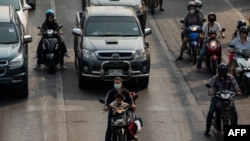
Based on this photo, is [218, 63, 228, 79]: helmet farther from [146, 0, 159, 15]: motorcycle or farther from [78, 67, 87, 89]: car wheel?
[146, 0, 159, 15]: motorcycle

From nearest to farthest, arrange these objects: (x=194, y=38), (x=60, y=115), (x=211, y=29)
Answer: (x=60, y=115) → (x=211, y=29) → (x=194, y=38)

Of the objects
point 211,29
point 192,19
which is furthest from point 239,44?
point 192,19

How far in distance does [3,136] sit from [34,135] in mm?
663

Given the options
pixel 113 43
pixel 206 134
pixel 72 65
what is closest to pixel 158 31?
pixel 72 65

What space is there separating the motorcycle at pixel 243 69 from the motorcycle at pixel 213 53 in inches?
42.6

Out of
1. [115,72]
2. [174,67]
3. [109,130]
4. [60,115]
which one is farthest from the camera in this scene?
[174,67]

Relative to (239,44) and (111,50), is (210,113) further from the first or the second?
(239,44)

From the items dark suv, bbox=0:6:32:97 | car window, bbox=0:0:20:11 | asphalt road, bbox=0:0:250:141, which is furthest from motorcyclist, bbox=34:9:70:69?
car window, bbox=0:0:20:11

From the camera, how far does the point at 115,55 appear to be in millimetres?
22578

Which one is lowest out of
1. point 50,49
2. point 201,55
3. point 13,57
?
point 201,55

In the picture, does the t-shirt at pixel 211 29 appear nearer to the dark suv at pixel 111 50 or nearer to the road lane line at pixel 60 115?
the dark suv at pixel 111 50

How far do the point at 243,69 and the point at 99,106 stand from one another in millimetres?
3987

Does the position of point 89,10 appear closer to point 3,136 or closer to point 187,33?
point 187,33

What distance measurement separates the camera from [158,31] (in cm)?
3017
